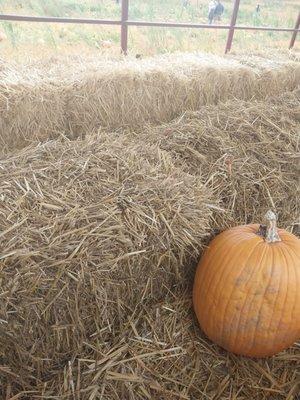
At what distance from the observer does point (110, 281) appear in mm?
1696

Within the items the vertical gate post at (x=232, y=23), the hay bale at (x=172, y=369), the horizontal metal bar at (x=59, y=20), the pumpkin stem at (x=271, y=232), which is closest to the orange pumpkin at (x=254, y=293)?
the pumpkin stem at (x=271, y=232)

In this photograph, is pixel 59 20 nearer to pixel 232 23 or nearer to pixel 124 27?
pixel 124 27

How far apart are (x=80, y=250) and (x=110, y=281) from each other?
227 mm

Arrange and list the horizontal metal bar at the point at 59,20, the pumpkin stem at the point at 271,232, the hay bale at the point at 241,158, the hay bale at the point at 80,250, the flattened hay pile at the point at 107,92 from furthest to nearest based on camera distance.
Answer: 1. the horizontal metal bar at the point at 59,20
2. the flattened hay pile at the point at 107,92
3. the hay bale at the point at 241,158
4. the pumpkin stem at the point at 271,232
5. the hay bale at the point at 80,250

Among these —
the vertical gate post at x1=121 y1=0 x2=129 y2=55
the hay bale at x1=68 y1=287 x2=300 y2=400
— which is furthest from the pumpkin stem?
the vertical gate post at x1=121 y1=0 x2=129 y2=55

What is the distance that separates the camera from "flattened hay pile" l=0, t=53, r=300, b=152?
3.05 meters

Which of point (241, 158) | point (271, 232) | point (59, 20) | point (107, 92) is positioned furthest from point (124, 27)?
point (271, 232)

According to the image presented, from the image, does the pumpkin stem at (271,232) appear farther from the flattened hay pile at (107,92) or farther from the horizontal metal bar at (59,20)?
the horizontal metal bar at (59,20)

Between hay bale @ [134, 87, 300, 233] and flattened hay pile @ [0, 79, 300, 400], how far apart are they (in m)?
0.05

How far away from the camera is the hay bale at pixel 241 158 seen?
94.8 inches

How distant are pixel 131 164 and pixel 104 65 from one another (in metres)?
2.04

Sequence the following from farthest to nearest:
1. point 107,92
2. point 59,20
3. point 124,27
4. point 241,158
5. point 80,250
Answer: point 124,27, point 59,20, point 107,92, point 241,158, point 80,250

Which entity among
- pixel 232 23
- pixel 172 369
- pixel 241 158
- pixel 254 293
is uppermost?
pixel 232 23

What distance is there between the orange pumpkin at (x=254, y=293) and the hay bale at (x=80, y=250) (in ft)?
0.75
